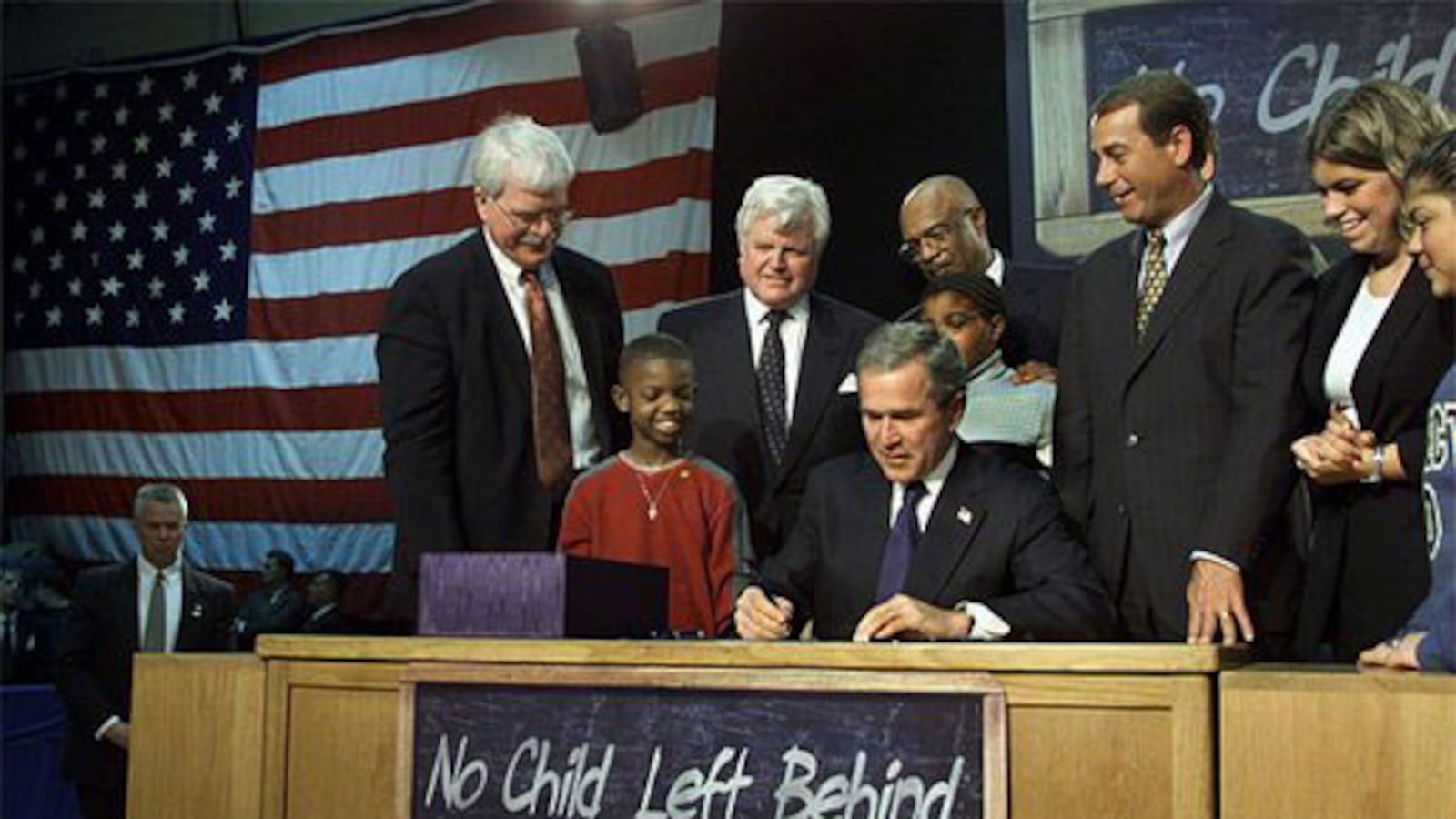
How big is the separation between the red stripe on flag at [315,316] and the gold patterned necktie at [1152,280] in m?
4.30

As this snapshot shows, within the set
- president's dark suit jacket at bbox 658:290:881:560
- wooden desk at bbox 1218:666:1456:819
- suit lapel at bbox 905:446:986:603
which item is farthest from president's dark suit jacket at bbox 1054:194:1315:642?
wooden desk at bbox 1218:666:1456:819

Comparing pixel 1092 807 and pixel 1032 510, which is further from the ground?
pixel 1032 510

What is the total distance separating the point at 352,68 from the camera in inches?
281

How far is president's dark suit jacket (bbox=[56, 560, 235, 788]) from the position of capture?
17.3 ft

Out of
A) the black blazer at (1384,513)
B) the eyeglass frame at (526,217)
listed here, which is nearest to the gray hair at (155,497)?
the eyeglass frame at (526,217)

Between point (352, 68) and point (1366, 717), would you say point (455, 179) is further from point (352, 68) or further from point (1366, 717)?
point (1366, 717)

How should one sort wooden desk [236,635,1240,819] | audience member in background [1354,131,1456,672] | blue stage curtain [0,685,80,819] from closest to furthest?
1. wooden desk [236,635,1240,819]
2. audience member in background [1354,131,1456,672]
3. blue stage curtain [0,685,80,819]

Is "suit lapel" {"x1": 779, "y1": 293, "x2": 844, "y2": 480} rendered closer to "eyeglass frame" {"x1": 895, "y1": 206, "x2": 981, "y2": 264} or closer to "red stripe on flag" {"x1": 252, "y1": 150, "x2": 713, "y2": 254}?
"eyeglass frame" {"x1": 895, "y1": 206, "x2": 981, "y2": 264}

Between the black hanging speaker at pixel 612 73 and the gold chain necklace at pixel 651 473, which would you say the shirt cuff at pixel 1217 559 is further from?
the black hanging speaker at pixel 612 73

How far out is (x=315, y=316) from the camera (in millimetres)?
7191

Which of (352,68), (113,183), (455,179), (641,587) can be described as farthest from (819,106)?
(113,183)

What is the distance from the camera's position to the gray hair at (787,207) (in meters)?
3.63

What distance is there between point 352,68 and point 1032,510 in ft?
15.8

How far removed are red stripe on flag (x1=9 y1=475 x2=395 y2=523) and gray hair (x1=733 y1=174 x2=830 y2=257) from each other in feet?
11.9
